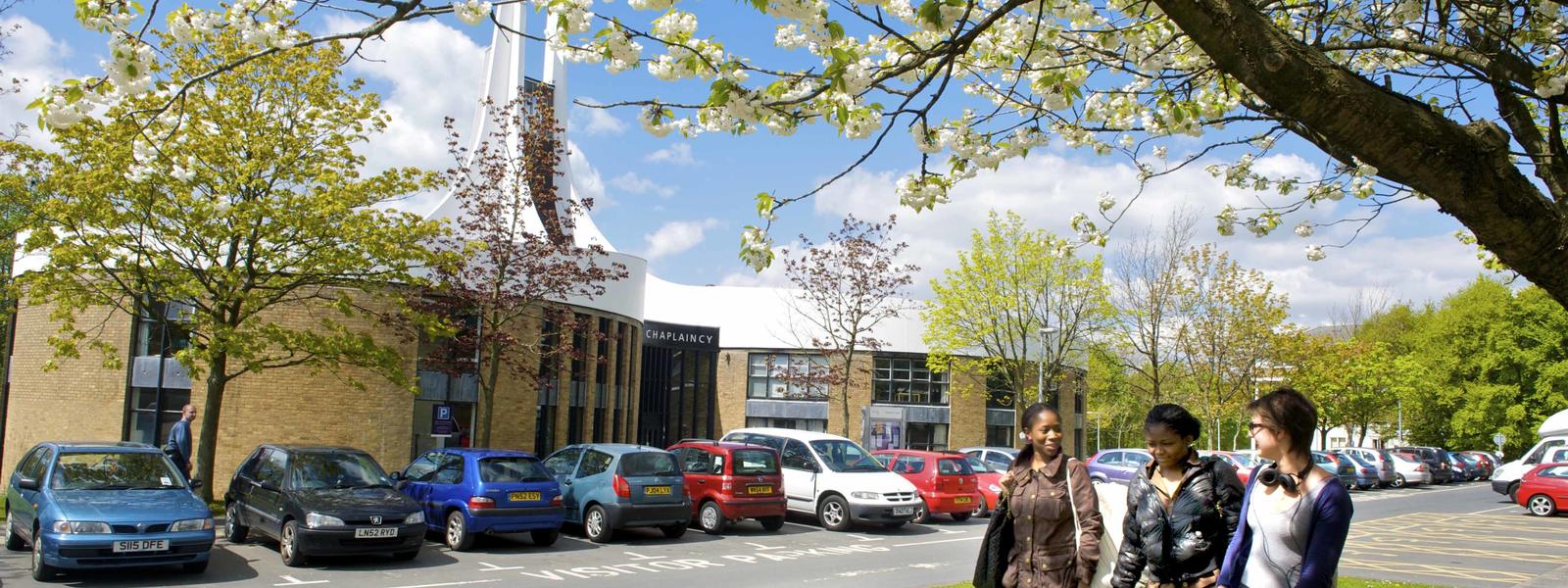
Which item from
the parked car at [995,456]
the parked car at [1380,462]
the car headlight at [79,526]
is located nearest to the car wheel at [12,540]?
the car headlight at [79,526]

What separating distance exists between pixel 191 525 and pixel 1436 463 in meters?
44.2

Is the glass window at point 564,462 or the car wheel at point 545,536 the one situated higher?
the glass window at point 564,462

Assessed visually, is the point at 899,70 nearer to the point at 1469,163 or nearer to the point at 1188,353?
the point at 1469,163

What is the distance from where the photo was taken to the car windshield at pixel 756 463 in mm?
16672

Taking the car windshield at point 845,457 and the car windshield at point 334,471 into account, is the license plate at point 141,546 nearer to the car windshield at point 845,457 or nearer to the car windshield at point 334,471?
the car windshield at point 334,471

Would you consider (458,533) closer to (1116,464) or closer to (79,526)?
(79,526)

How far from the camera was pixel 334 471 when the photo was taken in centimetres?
1293

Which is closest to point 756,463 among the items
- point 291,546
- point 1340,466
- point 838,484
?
point 838,484

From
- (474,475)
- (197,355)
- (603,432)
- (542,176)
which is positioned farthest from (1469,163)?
(603,432)

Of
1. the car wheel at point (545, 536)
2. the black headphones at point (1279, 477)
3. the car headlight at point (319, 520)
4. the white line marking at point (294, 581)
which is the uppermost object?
the black headphones at point (1279, 477)

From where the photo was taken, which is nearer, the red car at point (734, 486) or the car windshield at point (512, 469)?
the car windshield at point (512, 469)

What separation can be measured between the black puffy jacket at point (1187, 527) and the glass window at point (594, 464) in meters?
11.5

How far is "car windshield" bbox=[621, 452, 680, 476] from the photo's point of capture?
600 inches

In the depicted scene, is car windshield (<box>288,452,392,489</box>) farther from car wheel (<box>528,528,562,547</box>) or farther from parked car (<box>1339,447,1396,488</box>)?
parked car (<box>1339,447,1396,488</box>)
